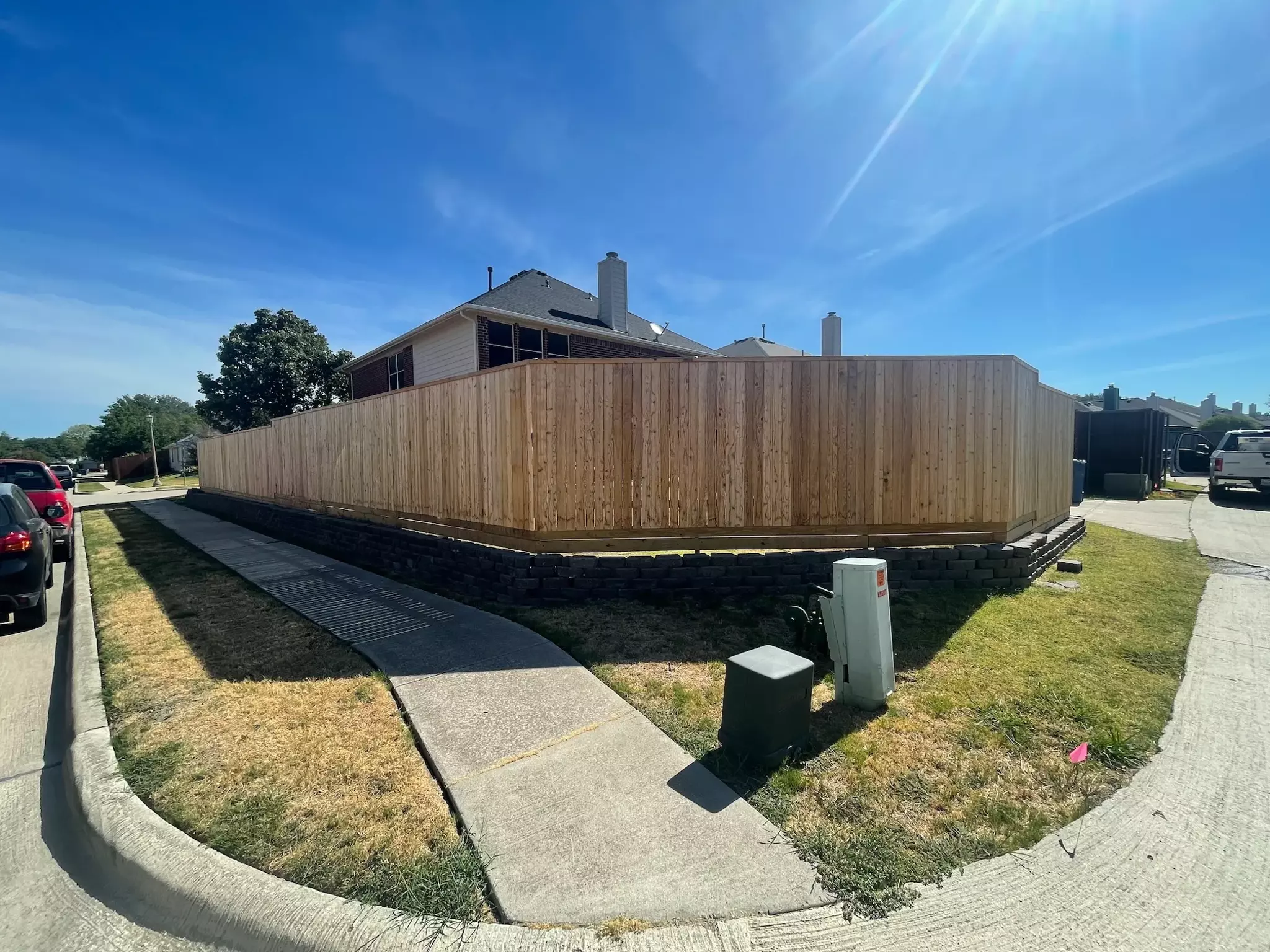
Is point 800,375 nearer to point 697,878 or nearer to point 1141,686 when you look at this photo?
point 1141,686

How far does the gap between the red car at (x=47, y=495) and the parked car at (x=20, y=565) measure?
14.7ft

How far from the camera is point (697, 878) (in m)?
2.25

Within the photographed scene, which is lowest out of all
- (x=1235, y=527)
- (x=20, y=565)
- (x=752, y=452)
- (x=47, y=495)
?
(x=1235, y=527)

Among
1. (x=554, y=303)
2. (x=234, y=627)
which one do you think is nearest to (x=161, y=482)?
(x=554, y=303)

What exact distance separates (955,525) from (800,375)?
240 centimetres

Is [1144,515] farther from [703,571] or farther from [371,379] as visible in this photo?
[371,379]

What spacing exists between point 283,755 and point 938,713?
157 inches

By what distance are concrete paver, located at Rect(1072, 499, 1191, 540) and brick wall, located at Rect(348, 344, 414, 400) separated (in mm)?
17873

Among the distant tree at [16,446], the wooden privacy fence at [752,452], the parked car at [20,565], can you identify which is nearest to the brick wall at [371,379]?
the parked car at [20,565]

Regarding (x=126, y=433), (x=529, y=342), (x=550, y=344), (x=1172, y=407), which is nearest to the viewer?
(x=529, y=342)

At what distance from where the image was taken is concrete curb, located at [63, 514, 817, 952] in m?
1.97

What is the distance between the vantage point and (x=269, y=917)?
209 centimetres

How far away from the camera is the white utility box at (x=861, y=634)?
3605 millimetres

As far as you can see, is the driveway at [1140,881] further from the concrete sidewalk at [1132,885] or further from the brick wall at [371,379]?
the brick wall at [371,379]
